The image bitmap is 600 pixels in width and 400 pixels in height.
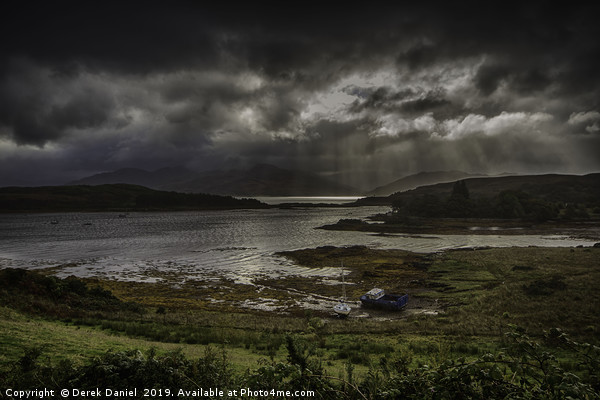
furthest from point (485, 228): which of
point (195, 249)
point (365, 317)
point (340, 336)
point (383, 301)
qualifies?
point (340, 336)

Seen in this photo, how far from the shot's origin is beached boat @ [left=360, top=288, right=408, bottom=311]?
112ft

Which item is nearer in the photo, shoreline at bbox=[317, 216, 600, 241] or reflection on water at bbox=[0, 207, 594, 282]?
reflection on water at bbox=[0, 207, 594, 282]

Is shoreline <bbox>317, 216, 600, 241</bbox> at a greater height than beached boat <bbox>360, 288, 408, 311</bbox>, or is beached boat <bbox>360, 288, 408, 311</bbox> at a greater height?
shoreline <bbox>317, 216, 600, 241</bbox>

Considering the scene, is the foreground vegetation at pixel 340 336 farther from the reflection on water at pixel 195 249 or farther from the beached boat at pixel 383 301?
the reflection on water at pixel 195 249

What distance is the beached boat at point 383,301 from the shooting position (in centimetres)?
3416

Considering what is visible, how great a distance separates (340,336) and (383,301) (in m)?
14.6

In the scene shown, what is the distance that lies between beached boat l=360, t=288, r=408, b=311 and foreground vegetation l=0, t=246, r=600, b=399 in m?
1.68

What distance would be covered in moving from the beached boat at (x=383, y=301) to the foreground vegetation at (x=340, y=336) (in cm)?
168

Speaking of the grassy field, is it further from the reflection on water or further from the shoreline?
the shoreline

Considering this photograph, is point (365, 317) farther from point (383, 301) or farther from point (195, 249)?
point (195, 249)

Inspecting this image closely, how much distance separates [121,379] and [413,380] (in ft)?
16.1

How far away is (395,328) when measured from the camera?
25.0 meters

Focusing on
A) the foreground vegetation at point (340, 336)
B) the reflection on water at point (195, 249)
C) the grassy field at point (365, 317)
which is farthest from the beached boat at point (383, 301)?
the reflection on water at point (195, 249)

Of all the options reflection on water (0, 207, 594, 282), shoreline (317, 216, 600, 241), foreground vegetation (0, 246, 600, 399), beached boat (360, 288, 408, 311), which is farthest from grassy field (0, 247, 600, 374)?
Result: shoreline (317, 216, 600, 241)
